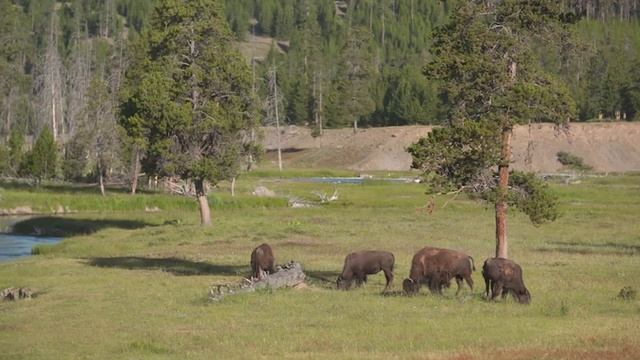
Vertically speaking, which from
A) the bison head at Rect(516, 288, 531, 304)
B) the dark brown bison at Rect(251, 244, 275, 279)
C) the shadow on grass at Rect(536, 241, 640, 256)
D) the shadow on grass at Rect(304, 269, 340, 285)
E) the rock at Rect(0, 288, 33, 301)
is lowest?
the shadow on grass at Rect(536, 241, 640, 256)

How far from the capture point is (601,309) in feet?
85.7

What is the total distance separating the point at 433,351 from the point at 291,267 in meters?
11.3

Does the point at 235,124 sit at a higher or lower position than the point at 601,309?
higher

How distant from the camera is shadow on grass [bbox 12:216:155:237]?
203 feet

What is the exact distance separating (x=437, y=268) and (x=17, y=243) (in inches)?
1358

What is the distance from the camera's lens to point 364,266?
30.4 meters

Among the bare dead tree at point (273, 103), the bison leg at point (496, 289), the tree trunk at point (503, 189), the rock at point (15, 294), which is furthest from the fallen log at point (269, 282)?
the bare dead tree at point (273, 103)

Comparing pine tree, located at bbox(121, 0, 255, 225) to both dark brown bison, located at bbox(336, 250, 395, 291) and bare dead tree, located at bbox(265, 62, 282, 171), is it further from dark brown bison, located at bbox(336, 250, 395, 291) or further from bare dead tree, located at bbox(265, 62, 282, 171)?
bare dead tree, located at bbox(265, 62, 282, 171)

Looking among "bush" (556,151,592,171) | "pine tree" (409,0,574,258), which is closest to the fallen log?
"pine tree" (409,0,574,258)

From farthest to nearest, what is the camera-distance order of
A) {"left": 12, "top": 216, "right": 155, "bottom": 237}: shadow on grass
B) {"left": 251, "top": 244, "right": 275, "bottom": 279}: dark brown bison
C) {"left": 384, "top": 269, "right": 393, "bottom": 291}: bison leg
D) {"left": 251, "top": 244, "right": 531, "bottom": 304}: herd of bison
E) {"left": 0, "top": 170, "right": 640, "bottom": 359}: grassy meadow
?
{"left": 12, "top": 216, "right": 155, "bottom": 237}: shadow on grass → {"left": 251, "top": 244, "right": 275, "bottom": 279}: dark brown bison → {"left": 384, "top": 269, "right": 393, "bottom": 291}: bison leg → {"left": 251, "top": 244, "right": 531, "bottom": 304}: herd of bison → {"left": 0, "top": 170, "right": 640, "bottom": 359}: grassy meadow

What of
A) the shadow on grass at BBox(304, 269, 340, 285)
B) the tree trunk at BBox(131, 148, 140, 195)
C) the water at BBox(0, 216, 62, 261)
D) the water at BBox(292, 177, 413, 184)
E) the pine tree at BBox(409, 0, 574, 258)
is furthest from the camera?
the water at BBox(292, 177, 413, 184)

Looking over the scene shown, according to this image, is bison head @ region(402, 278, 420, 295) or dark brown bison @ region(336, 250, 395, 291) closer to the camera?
bison head @ region(402, 278, 420, 295)

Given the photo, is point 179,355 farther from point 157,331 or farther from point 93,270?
point 93,270

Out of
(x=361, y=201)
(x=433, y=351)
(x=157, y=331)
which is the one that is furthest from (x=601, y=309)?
(x=361, y=201)
